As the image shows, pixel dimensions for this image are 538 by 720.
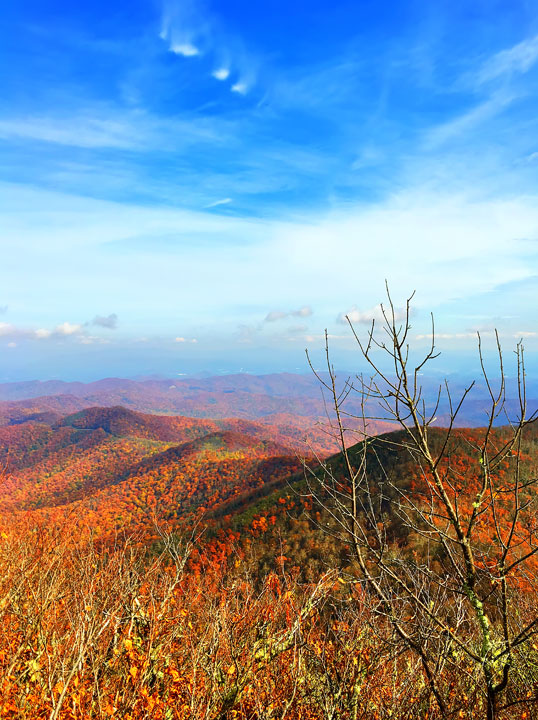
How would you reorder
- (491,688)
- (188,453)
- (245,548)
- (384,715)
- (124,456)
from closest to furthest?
(491,688)
(384,715)
(245,548)
(188,453)
(124,456)

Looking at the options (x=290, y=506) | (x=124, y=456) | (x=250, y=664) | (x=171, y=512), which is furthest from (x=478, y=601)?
(x=124, y=456)

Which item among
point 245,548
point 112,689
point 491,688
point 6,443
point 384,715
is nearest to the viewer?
point 491,688

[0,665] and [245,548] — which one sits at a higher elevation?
[0,665]

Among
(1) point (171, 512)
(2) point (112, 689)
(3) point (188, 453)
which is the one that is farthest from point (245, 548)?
(3) point (188, 453)

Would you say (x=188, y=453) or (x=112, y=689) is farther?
(x=188, y=453)

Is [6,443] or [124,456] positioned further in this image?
[6,443]

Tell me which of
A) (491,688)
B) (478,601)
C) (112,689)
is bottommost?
(112,689)

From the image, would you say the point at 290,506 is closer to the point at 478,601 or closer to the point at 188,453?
the point at 478,601

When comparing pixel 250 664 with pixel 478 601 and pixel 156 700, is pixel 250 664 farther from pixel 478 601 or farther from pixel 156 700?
pixel 478 601

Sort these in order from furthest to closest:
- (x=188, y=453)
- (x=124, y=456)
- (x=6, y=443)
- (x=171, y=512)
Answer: (x=6, y=443) → (x=124, y=456) → (x=188, y=453) → (x=171, y=512)
